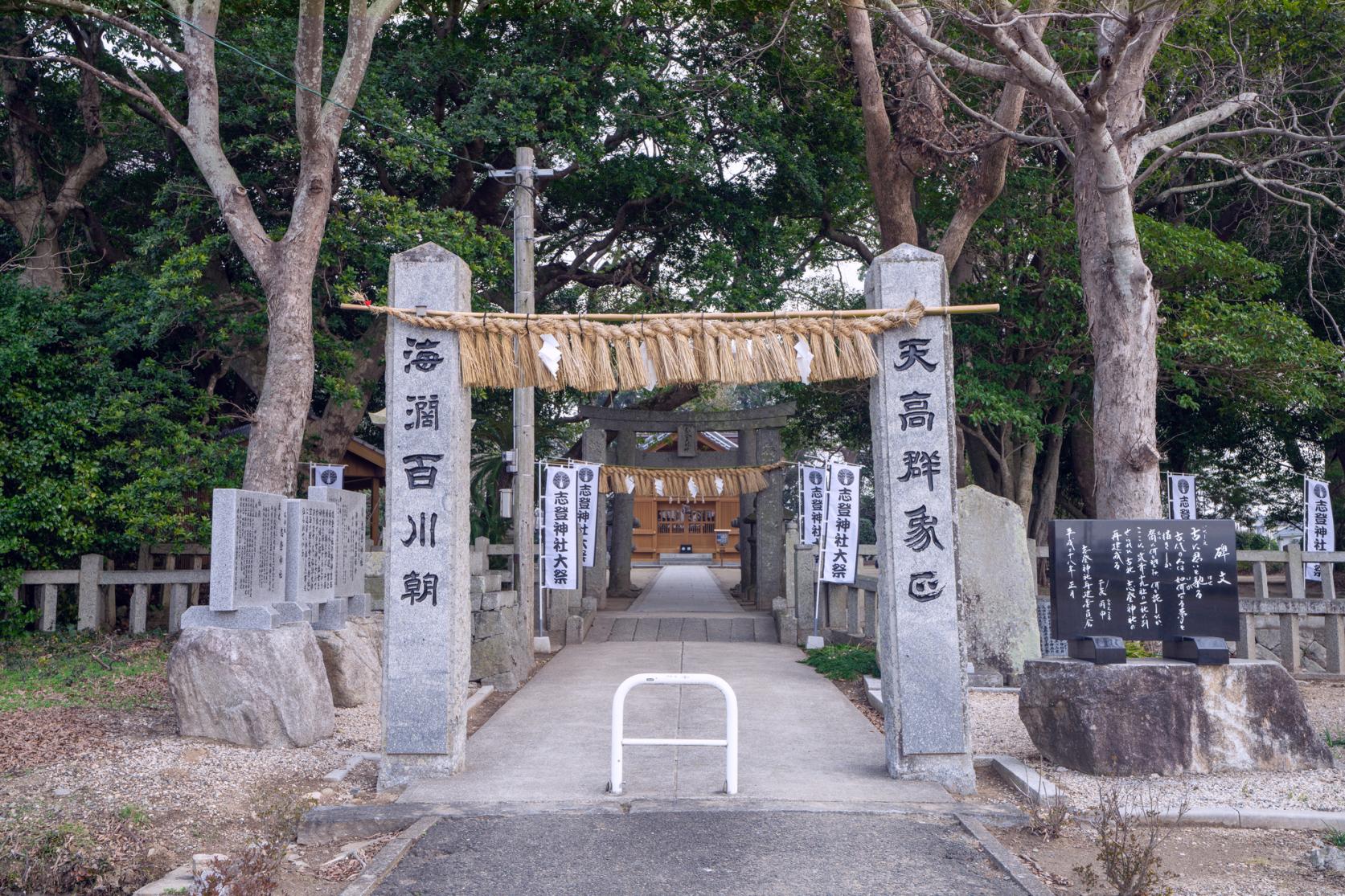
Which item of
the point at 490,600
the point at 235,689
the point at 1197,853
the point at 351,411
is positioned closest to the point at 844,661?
the point at 490,600

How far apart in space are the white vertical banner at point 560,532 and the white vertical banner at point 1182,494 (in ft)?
33.7

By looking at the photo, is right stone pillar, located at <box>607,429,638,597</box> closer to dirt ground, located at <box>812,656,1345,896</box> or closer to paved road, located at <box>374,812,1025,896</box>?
dirt ground, located at <box>812,656,1345,896</box>

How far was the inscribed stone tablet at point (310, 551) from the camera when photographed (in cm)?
869

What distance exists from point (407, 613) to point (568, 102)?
10847 millimetres

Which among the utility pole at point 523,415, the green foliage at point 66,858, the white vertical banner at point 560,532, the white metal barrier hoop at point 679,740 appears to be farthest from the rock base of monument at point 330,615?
the white metal barrier hoop at point 679,740

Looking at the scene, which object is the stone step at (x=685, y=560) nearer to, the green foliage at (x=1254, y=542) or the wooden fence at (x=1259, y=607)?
the green foliage at (x=1254, y=542)

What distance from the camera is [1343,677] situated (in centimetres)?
1147

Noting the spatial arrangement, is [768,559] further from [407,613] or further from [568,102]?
[407,613]

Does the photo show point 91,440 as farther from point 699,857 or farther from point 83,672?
point 699,857

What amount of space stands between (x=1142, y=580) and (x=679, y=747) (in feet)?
11.8

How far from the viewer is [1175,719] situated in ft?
21.4

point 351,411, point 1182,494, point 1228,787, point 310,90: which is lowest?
point 1228,787

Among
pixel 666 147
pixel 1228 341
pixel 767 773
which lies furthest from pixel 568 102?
pixel 767 773

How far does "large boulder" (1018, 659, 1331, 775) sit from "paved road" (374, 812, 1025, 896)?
63.0 inches
